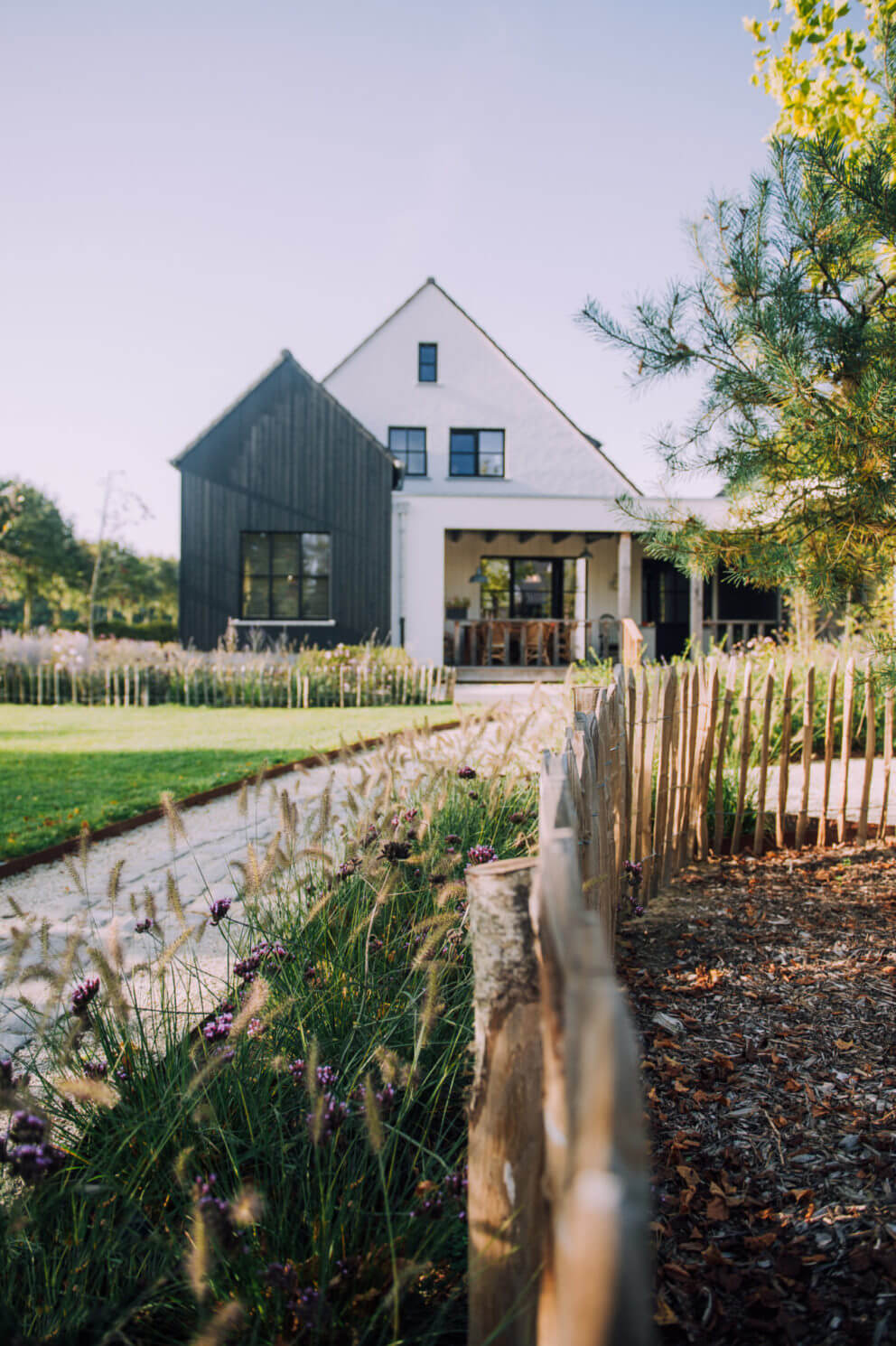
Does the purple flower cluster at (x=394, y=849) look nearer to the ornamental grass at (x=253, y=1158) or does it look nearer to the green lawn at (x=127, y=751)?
the ornamental grass at (x=253, y=1158)

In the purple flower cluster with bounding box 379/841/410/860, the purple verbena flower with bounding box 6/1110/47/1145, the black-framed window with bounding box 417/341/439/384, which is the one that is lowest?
the purple verbena flower with bounding box 6/1110/47/1145

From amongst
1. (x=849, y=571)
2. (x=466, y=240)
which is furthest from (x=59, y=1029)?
(x=466, y=240)

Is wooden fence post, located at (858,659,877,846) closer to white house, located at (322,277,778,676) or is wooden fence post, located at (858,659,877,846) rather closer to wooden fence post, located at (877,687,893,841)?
wooden fence post, located at (877,687,893,841)

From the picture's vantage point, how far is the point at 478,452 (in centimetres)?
2011

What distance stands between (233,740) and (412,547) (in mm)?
9101

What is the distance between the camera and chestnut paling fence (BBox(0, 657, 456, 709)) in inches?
527

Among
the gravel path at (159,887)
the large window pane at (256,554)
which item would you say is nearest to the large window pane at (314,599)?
the large window pane at (256,554)

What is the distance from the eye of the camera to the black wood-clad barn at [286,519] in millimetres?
16656

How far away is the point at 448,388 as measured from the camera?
19.9m

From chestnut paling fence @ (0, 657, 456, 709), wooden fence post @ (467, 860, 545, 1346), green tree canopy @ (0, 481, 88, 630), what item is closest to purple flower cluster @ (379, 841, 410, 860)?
wooden fence post @ (467, 860, 545, 1346)

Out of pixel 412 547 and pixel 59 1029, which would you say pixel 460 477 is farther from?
pixel 59 1029

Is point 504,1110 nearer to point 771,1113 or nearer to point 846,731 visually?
point 771,1113

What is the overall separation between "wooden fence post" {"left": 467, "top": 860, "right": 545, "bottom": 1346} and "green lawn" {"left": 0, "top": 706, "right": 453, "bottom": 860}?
2554 mm

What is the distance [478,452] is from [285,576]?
21.5 ft
